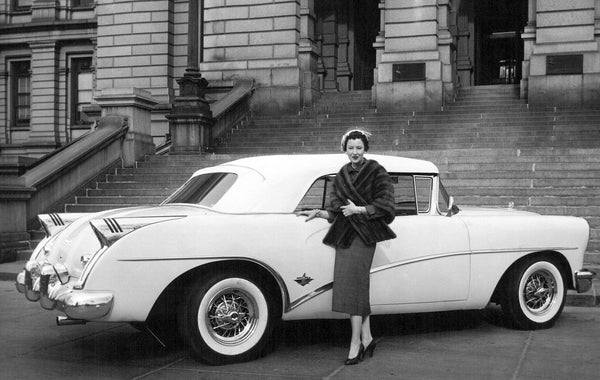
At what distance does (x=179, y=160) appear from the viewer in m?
15.3

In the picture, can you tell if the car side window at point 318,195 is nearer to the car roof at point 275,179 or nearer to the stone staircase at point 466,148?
the car roof at point 275,179

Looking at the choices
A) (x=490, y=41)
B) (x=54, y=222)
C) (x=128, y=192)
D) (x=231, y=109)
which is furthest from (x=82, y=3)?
(x=54, y=222)

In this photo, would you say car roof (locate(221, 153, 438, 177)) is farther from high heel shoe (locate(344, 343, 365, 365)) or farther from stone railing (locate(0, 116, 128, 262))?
stone railing (locate(0, 116, 128, 262))

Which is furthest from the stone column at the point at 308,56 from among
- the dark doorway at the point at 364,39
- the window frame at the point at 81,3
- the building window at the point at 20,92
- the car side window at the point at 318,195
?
the building window at the point at 20,92

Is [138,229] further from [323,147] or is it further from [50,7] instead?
[50,7]

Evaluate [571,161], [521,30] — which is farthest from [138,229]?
[521,30]

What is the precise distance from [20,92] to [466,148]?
27354 mm

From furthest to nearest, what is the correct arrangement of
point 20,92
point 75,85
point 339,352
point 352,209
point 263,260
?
point 20,92 → point 75,85 → point 339,352 → point 263,260 → point 352,209

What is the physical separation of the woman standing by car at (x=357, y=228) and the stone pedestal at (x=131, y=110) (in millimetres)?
10491

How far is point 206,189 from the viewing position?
19.7ft

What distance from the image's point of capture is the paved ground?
519 cm

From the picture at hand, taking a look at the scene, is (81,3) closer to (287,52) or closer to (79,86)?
(79,86)

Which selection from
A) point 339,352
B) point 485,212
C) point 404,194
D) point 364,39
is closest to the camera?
point 339,352

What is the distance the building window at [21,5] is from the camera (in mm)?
36312
